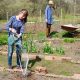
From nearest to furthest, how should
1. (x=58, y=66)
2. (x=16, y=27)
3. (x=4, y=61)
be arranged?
(x=16, y=27)
(x=58, y=66)
(x=4, y=61)

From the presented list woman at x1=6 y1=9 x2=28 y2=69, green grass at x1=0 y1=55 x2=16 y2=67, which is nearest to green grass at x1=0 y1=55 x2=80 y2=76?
green grass at x1=0 y1=55 x2=16 y2=67

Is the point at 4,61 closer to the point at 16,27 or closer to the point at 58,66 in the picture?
the point at 58,66

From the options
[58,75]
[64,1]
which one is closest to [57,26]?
[58,75]

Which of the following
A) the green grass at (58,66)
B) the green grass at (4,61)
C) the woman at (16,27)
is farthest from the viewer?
the green grass at (4,61)

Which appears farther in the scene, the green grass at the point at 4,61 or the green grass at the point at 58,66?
the green grass at the point at 4,61

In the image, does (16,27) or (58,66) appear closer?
(16,27)

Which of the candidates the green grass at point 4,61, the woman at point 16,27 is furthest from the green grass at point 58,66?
the woman at point 16,27

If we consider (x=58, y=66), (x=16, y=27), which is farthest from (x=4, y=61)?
(x=16, y=27)

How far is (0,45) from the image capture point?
13.1 metres

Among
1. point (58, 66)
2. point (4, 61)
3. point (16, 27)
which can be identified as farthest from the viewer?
point (4, 61)

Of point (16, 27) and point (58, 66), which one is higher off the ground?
point (16, 27)

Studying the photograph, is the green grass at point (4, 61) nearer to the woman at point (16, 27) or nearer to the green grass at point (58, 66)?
the green grass at point (58, 66)

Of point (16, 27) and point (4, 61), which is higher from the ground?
point (16, 27)

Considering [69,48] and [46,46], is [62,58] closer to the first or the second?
[46,46]
